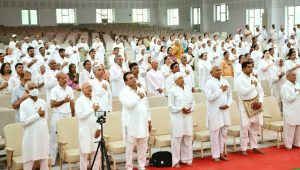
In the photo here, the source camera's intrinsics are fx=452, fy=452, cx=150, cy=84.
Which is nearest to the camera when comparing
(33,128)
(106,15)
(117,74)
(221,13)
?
(33,128)

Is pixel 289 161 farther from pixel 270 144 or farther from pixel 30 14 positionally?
pixel 30 14

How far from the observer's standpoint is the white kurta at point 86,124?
6.88m

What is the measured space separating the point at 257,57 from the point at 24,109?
9089 mm

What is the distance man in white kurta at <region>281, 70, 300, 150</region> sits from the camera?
8492 mm

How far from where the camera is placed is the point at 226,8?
30.7 m

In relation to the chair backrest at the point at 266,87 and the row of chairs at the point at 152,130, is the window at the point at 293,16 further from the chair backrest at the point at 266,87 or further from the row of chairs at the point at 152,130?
the row of chairs at the point at 152,130

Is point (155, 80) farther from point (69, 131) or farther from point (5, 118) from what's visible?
point (5, 118)

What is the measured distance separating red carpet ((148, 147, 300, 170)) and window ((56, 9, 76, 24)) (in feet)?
93.9

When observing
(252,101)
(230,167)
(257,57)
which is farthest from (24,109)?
(257,57)

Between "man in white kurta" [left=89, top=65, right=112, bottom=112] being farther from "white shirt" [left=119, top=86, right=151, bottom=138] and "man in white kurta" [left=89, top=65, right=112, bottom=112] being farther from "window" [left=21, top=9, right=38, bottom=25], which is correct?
"window" [left=21, top=9, right=38, bottom=25]

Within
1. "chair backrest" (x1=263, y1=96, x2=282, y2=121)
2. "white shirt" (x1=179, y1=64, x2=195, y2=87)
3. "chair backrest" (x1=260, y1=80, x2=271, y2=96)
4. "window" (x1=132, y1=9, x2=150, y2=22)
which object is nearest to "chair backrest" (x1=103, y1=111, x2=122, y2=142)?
"chair backrest" (x1=263, y1=96, x2=282, y2=121)

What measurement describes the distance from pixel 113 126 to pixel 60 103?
101cm

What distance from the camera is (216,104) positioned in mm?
7871

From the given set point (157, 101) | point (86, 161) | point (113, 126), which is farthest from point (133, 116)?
point (157, 101)
